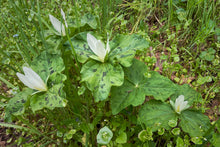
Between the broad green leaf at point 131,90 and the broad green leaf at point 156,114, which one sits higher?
the broad green leaf at point 131,90

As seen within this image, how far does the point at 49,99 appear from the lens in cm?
116

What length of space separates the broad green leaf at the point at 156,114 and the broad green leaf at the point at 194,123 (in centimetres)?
8

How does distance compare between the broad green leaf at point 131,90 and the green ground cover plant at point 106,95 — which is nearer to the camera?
the green ground cover plant at point 106,95

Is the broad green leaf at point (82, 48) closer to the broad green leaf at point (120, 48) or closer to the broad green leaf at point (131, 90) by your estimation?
the broad green leaf at point (120, 48)

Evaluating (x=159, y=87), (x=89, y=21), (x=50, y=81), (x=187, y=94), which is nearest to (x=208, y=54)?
(x=187, y=94)

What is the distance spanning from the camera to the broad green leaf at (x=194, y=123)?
4.00ft

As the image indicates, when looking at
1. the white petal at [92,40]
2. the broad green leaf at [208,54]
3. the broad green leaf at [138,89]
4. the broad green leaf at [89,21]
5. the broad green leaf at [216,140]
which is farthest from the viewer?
the broad green leaf at [208,54]

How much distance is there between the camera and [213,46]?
6.77 ft

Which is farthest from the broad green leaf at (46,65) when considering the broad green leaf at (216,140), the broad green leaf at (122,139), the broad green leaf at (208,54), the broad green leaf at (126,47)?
the broad green leaf at (208,54)

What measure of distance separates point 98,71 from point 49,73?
389 mm

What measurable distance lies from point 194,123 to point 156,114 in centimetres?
28

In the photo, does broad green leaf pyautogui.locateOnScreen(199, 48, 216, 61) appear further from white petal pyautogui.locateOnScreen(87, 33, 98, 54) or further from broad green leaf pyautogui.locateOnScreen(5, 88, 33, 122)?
broad green leaf pyautogui.locateOnScreen(5, 88, 33, 122)

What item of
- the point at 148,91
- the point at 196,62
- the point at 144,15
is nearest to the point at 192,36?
the point at 196,62

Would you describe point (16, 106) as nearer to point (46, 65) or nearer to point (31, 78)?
point (31, 78)
